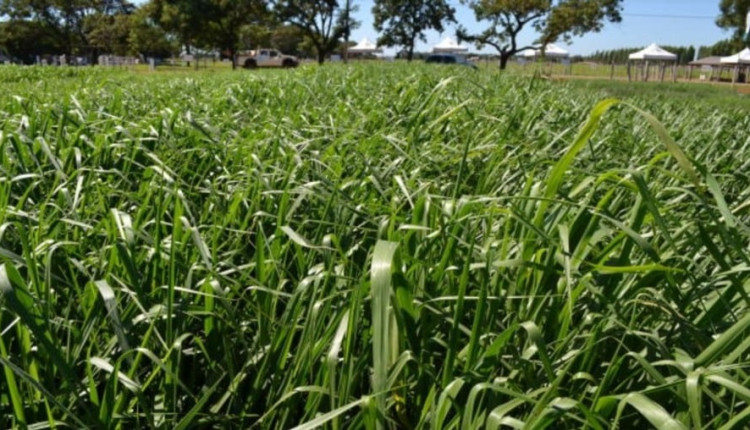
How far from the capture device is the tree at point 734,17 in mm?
45931

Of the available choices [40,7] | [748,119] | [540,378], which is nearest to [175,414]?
[540,378]

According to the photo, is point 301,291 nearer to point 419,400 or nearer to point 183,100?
point 419,400

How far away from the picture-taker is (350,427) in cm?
100

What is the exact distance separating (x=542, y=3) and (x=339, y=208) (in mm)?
42321

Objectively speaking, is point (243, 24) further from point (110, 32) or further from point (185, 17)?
point (110, 32)

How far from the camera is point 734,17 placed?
4791cm

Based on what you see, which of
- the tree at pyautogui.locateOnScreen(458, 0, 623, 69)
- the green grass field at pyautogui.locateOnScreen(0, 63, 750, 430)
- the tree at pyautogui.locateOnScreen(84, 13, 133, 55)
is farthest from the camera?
the tree at pyautogui.locateOnScreen(84, 13, 133, 55)

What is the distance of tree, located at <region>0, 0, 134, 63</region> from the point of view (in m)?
63.8

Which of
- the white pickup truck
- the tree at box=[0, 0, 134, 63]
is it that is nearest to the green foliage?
the tree at box=[0, 0, 134, 63]

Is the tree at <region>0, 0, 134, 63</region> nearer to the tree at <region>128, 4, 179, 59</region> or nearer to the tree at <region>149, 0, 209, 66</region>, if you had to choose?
the tree at <region>128, 4, 179, 59</region>

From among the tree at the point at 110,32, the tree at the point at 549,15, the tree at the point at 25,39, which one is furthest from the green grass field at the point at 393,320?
the tree at the point at 25,39

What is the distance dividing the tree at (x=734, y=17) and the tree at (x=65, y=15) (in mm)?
61630

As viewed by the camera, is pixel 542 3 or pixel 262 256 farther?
pixel 542 3

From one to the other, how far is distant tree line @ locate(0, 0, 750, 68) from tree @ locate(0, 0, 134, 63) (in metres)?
0.10
